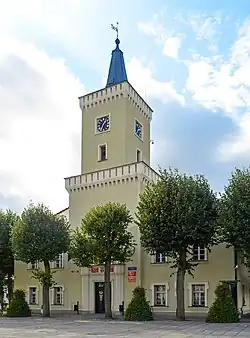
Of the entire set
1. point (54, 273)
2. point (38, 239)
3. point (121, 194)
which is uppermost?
point (121, 194)

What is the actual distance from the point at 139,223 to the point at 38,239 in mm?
7905

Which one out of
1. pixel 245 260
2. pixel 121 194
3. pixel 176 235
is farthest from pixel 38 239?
pixel 245 260

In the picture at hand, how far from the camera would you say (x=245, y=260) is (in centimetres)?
3225

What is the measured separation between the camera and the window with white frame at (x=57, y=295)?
39.9 m

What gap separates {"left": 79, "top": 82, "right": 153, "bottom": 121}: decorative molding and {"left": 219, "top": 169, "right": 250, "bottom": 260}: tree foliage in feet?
47.7

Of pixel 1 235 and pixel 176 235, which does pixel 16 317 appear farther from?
pixel 176 235

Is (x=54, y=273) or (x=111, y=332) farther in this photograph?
(x=54, y=273)

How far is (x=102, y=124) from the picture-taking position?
140 feet

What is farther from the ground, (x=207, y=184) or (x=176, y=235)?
(x=207, y=184)

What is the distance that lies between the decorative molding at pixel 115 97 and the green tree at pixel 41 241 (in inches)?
456

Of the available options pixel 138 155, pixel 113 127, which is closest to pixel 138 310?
pixel 138 155

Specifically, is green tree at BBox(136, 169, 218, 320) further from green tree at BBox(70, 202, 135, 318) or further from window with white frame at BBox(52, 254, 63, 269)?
window with white frame at BBox(52, 254, 63, 269)

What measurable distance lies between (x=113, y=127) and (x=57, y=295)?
1412cm

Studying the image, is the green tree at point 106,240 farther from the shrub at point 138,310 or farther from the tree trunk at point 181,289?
the tree trunk at point 181,289
